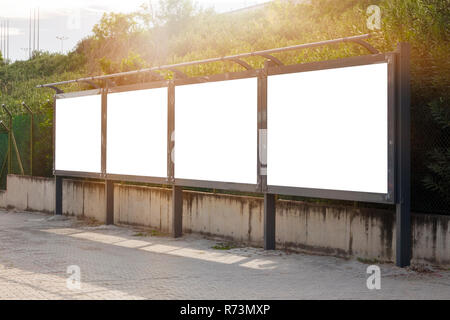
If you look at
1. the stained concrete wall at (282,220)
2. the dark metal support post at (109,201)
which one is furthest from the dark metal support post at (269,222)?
the dark metal support post at (109,201)

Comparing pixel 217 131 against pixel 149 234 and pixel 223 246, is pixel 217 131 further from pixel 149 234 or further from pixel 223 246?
pixel 149 234

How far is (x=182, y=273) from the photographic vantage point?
8.37 m

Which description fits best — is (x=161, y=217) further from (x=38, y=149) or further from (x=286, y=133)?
(x=38, y=149)

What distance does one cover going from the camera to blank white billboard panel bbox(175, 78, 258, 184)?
10484mm

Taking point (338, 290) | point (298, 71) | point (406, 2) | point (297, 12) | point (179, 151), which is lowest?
point (338, 290)

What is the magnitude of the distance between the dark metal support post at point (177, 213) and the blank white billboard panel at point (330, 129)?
8.70 feet

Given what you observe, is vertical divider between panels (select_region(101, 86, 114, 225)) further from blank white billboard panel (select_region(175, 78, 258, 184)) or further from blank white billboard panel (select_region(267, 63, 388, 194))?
blank white billboard panel (select_region(267, 63, 388, 194))

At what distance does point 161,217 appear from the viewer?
506 inches

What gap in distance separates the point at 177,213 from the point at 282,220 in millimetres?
2590

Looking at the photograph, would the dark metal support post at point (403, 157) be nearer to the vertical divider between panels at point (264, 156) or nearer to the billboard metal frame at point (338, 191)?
the billboard metal frame at point (338, 191)

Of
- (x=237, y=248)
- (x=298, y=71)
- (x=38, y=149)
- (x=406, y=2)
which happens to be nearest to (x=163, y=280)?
(x=237, y=248)

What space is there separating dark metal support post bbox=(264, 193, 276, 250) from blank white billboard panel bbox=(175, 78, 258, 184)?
16.9 inches

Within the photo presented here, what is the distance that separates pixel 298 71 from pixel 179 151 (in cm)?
333

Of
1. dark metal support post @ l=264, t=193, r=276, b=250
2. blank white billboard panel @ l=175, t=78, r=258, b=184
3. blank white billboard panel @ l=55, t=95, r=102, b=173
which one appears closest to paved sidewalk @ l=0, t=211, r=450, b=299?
dark metal support post @ l=264, t=193, r=276, b=250
